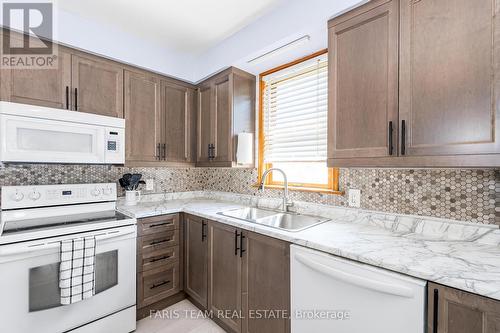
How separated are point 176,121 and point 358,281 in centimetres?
218

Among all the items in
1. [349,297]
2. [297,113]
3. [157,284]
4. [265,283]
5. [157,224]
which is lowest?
[157,284]

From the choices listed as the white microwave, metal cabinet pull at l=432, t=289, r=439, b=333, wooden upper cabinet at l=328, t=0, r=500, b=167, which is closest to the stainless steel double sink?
wooden upper cabinet at l=328, t=0, r=500, b=167

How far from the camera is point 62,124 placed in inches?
66.3

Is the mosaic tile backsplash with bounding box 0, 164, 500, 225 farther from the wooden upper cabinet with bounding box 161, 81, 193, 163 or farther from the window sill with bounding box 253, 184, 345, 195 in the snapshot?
the wooden upper cabinet with bounding box 161, 81, 193, 163

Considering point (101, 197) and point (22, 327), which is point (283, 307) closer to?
Result: point (22, 327)

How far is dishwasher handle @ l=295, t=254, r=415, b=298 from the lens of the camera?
92 cm

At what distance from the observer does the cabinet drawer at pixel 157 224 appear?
1933 mm

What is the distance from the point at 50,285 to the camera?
4.73 ft

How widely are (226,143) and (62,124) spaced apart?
1.28 meters

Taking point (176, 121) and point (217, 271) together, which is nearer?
point (217, 271)

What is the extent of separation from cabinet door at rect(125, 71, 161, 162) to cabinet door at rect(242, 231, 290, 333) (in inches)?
52.6

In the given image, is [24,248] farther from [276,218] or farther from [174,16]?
[174,16]

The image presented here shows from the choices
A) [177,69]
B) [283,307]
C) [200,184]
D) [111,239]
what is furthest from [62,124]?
[283,307]

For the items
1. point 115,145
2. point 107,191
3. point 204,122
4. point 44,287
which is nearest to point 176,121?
point 204,122
